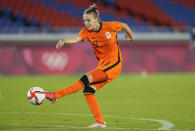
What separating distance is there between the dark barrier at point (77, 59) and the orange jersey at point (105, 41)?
66.7 ft

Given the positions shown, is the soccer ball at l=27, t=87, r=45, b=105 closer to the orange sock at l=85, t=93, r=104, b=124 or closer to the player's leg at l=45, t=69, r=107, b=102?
the player's leg at l=45, t=69, r=107, b=102

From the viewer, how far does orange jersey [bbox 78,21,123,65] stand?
7.88m

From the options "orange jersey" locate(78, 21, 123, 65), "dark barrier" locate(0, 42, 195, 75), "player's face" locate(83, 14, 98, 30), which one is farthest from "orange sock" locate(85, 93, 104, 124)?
"dark barrier" locate(0, 42, 195, 75)

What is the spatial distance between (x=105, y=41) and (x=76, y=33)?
74.6 ft

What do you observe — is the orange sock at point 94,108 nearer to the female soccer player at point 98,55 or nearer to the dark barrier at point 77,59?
the female soccer player at point 98,55

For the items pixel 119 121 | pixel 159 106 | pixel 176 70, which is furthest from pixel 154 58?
pixel 119 121

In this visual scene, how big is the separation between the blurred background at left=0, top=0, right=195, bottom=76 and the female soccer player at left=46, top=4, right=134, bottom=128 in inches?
802

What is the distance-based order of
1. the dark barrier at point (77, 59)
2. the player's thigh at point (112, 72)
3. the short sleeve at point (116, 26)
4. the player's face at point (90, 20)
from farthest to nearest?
the dark barrier at point (77, 59)
the short sleeve at point (116, 26)
the player's thigh at point (112, 72)
the player's face at point (90, 20)

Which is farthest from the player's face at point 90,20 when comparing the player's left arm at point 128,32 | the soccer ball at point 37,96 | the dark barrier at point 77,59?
the dark barrier at point 77,59

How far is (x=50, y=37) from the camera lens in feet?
98.5

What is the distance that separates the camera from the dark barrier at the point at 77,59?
2830cm

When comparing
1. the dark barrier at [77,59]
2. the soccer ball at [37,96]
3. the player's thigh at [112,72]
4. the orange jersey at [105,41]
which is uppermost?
the dark barrier at [77,59]

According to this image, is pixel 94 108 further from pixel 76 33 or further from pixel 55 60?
pixel 76 33

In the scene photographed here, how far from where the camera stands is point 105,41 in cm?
786
